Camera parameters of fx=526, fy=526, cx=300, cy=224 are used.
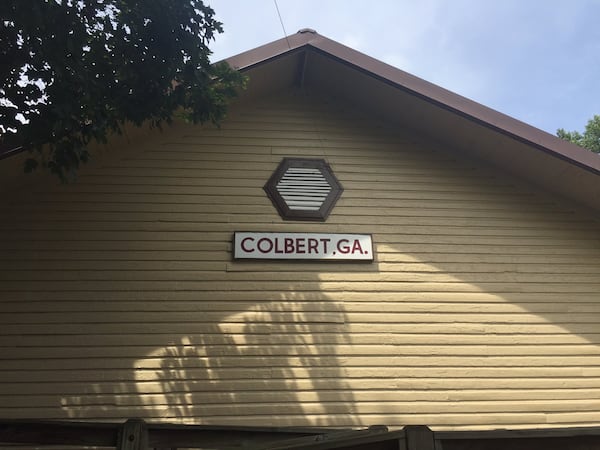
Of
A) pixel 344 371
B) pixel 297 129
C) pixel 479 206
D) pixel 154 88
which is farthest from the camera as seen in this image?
pixel 297 129

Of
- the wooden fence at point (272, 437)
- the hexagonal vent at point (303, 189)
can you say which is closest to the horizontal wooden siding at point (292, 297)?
the hexagonal vent at point (303, 189)

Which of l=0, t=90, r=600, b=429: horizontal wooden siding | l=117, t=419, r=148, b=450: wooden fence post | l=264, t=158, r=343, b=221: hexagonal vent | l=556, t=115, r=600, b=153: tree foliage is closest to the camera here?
l=117, t=419, r=148, b=450: wooden fence post

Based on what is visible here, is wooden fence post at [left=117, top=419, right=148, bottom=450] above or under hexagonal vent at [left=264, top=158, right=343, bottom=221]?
under

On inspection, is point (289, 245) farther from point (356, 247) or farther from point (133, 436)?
point (133, 436)

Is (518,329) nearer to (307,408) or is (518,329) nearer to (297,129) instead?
(307,408)

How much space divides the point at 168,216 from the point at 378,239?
7.73ft

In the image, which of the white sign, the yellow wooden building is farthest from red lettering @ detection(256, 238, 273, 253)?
the yellow wooden building

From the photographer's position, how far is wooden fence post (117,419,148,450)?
11.3ft

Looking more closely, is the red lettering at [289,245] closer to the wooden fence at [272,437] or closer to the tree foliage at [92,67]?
the tree foliage at [92,67]

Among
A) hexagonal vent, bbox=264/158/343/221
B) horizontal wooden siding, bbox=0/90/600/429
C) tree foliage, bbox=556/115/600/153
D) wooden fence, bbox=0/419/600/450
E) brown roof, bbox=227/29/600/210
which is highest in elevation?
tree foliage, bbox=556/115/600/153

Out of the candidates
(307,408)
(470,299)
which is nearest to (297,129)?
(470,299)

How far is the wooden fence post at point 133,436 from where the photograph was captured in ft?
11.3

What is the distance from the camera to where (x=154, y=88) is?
186 inches

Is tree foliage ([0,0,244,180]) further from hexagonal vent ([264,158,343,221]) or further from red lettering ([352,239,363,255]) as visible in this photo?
red lettering ([352,239,363,255])
